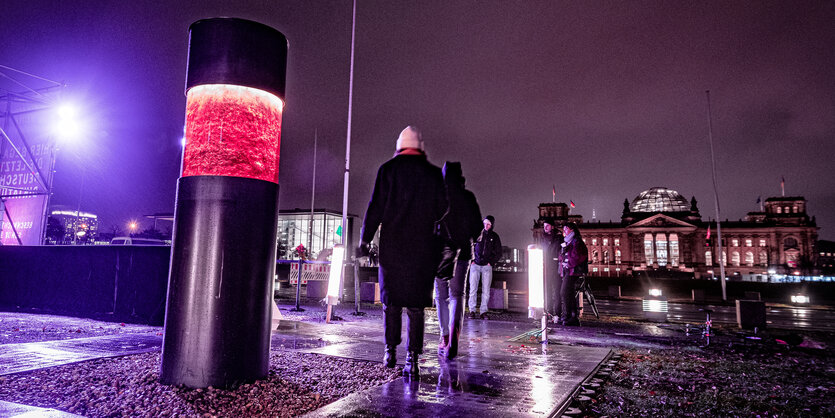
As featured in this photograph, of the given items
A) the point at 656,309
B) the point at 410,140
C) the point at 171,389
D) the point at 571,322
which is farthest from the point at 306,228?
the point at 171,389

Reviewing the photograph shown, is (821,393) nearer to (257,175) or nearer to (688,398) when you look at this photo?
(688,398)

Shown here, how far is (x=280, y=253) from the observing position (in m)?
75.7

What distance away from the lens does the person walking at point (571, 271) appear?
938 cm

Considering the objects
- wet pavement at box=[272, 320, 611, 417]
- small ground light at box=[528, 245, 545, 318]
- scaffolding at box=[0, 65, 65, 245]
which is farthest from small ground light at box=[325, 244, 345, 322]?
scaffolding at box=[0, 65, 65, 245]

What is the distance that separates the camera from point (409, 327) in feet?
12.6

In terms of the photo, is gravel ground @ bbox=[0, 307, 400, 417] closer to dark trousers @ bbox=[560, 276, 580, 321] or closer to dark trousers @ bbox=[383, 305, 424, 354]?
dark trousers @ bbox=[383, 305, 424, 354]

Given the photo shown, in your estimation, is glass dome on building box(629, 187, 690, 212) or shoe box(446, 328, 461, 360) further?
glass dome on building box(629, 187, 690, 212)

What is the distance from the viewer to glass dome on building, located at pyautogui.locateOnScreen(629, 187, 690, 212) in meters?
126

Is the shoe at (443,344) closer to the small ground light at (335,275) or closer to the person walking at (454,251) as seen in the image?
the person walking at (454,251)

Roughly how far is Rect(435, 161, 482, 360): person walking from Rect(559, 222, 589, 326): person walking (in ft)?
16.3

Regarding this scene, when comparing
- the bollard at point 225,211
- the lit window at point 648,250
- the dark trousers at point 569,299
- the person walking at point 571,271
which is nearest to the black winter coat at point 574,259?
the person walking at point 571,271

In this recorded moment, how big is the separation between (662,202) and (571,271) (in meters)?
135

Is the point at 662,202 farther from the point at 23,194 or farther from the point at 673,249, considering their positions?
the point at 23,194

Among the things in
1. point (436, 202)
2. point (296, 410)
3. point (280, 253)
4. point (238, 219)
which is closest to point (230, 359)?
point (296, 410)
